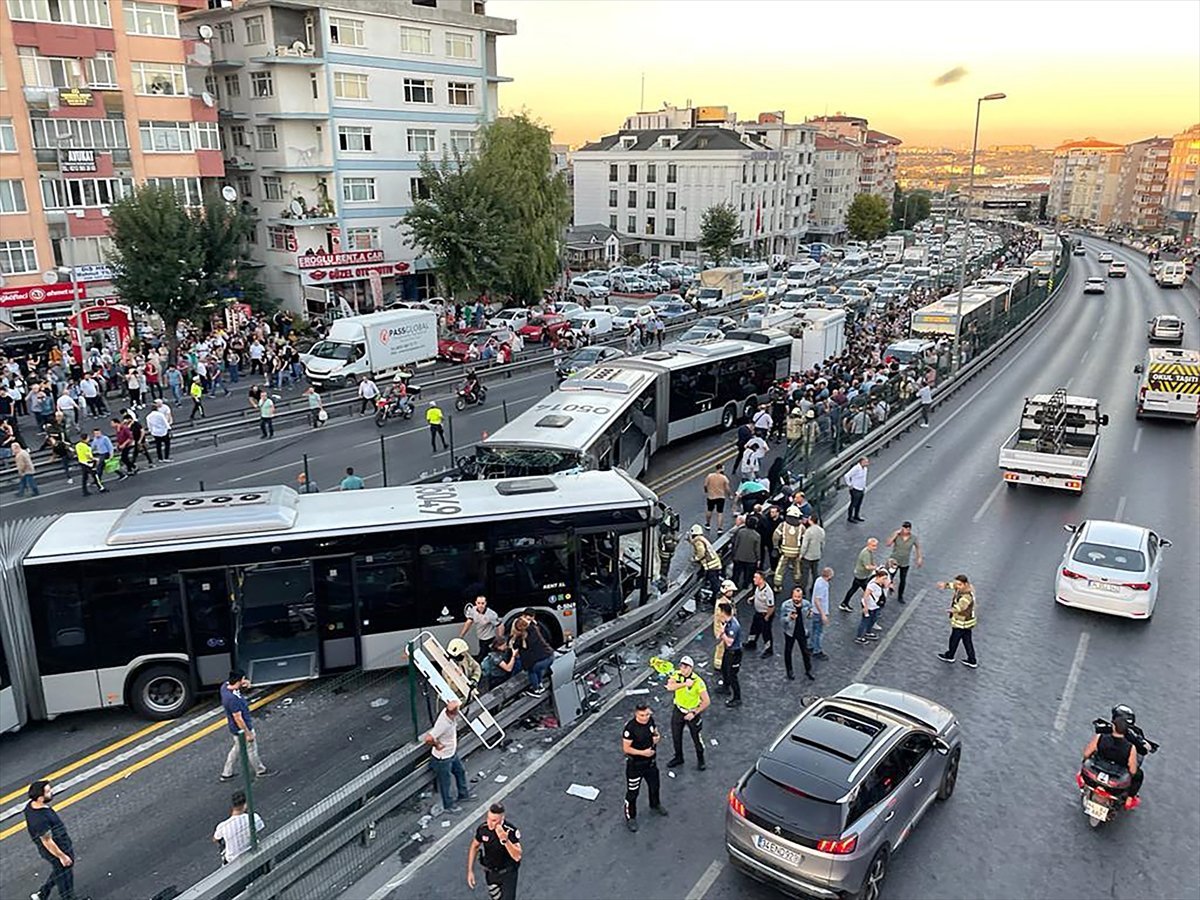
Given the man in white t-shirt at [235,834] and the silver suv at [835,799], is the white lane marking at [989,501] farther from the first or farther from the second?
the man in white t-shirt at [235,834]

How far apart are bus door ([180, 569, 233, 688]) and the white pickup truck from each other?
18.8 meters

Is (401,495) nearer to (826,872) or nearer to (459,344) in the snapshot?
(826,872)

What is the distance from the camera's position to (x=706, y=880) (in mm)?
9180

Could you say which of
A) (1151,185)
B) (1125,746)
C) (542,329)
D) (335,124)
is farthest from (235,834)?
(1151,185)

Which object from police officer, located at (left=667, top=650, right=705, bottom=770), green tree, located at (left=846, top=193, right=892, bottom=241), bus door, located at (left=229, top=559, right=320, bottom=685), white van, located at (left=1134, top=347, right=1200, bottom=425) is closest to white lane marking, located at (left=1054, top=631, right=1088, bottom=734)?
police officer, located at (left=667, top=650, right=705, bottom=770)

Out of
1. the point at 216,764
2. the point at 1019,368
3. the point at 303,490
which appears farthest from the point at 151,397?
the point at 1019,368

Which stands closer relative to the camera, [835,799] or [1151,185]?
[835,799]

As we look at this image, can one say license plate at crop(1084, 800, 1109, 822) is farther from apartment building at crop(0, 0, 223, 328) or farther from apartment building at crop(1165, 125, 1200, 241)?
apartment building at crop(1165, 125, 1200, 241)

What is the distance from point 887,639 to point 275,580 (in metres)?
10.1

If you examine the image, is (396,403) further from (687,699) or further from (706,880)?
(706,880)

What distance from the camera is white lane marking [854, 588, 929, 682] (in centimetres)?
1370

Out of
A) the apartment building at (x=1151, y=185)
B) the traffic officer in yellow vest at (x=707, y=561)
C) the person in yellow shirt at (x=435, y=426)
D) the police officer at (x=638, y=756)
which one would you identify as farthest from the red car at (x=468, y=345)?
the apartment building at (x=1151, y=185)

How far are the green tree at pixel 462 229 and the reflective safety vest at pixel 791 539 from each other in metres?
33.7

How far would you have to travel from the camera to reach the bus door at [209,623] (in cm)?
1189
